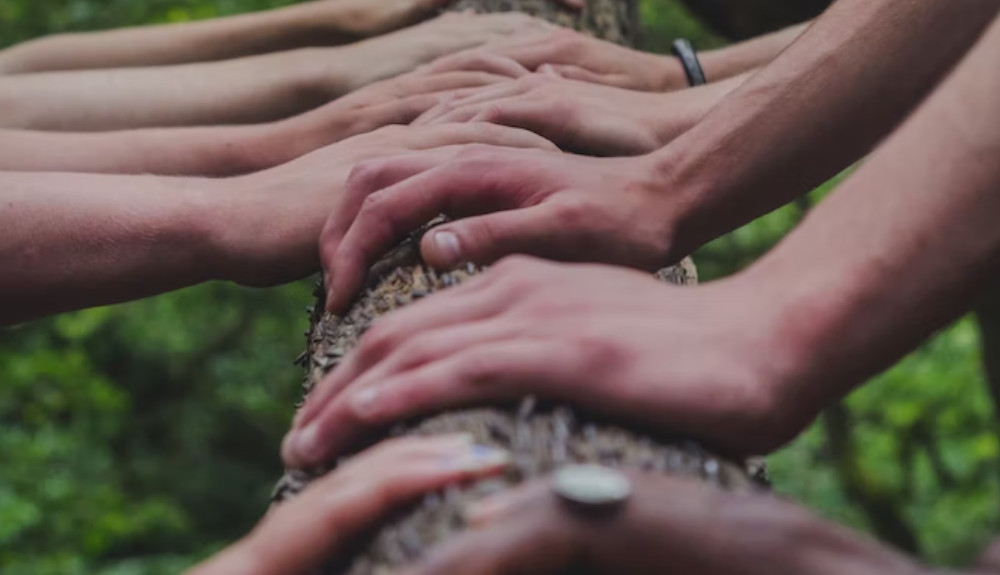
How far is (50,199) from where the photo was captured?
5.31 ft

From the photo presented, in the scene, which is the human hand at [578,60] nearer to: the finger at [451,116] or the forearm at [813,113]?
the finger at [451,116]

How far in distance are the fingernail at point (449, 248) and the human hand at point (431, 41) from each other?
0.98 meters

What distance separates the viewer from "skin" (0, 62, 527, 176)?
1958 mm

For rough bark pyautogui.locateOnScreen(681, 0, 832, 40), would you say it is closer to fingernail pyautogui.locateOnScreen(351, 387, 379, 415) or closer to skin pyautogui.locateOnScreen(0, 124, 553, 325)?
skin pyautogui.locateOnScreen(0, 124, 553, 325)

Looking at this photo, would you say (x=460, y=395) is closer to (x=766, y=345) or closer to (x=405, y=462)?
(x=405, y=462)

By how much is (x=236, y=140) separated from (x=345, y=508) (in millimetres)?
1264

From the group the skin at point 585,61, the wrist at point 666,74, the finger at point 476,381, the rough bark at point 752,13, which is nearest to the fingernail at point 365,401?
the finger at point 476,381

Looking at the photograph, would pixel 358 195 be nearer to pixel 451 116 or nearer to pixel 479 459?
pixel 451 116

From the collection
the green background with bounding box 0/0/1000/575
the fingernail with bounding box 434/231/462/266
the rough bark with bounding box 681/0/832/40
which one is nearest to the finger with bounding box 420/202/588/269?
the fingernail with bounding box 434/231/462/266

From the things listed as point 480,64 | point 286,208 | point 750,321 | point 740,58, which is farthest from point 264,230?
point 740,58

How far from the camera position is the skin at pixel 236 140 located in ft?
6.42

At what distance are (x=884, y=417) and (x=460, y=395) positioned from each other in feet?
17.8

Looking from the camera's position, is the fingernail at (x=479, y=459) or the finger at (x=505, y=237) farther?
the finger at (x=505, y=237)

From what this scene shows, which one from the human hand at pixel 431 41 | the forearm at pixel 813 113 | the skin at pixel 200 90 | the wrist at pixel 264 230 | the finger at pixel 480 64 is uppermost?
the skin at pixel 200 90
